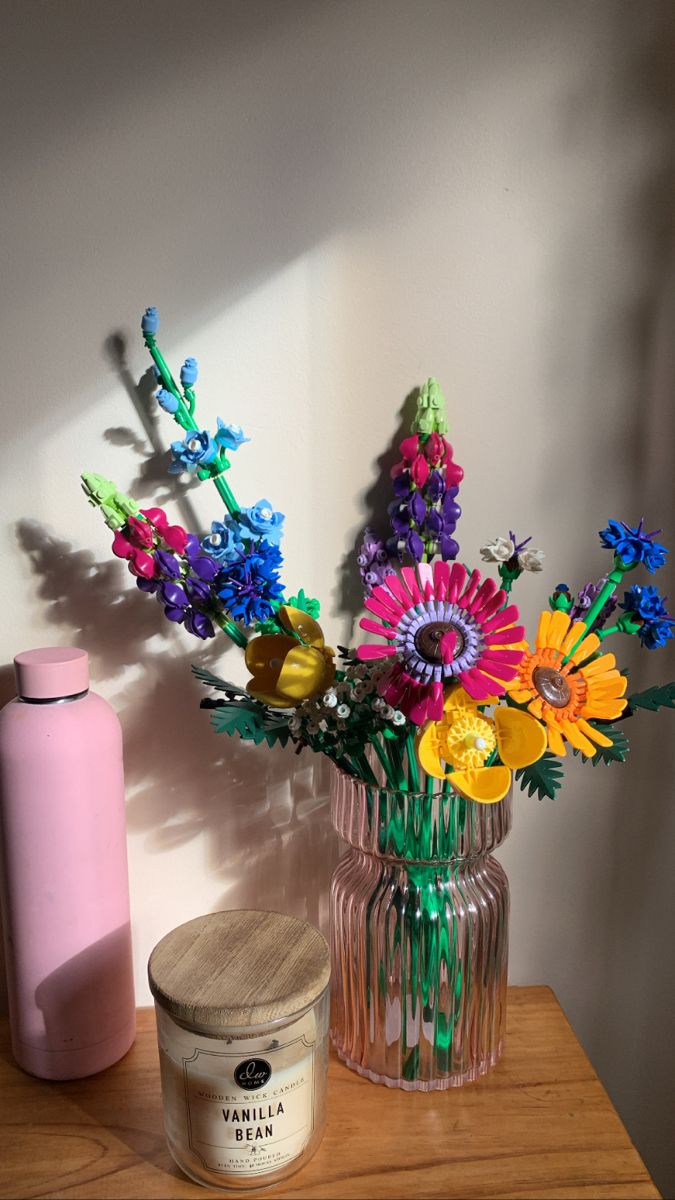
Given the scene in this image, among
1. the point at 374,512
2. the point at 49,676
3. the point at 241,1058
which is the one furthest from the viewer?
the point at 374,512

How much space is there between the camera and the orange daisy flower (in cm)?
68

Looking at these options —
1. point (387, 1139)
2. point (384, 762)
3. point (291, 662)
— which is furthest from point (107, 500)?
point (387, 1139)

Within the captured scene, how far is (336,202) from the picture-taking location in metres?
0.81

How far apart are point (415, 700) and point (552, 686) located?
99mm

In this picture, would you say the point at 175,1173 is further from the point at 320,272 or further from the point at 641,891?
the point at 320,272

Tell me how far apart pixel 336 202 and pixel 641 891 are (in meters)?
0.70

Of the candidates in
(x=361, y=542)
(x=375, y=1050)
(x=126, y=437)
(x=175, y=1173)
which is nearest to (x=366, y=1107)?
(x=375, y=1050)

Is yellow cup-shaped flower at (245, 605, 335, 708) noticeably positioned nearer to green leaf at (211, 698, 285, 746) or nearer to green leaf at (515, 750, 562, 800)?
green leaf at (211, 698, 285, 746)

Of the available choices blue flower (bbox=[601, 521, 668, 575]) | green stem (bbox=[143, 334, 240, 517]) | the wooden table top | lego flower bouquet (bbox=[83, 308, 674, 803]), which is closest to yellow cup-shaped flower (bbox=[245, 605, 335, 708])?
lego flower bouquet (bbox=[83, 308, 674, 803])

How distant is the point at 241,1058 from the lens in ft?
2.12

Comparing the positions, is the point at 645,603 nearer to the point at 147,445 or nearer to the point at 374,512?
the point at 374,512

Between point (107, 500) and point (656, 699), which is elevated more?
point (107, 500)

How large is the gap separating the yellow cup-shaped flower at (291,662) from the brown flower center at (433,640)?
0.28ft

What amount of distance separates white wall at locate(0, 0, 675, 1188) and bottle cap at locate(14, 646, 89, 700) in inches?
3.7
